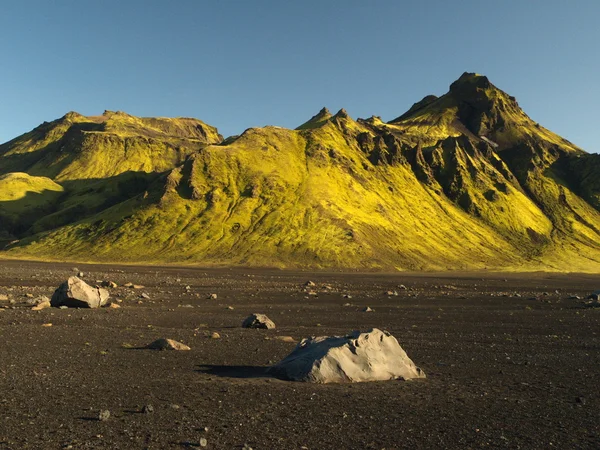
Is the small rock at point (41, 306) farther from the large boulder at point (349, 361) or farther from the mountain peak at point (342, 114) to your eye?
the mountain peak at point (342, 114)

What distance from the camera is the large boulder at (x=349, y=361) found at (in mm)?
15031

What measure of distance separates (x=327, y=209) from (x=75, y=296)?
102622 millimetres

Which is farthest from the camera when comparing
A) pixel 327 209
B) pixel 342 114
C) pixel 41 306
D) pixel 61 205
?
pixel 342 114

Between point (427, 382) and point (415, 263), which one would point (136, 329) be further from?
point (415, 263)

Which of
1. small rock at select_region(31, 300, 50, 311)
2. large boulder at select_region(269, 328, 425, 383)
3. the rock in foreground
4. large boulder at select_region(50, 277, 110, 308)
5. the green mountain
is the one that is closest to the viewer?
large boulder at select_region(269, 328, 425, 383)

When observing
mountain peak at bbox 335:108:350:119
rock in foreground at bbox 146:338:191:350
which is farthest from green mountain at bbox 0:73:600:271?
rock in foreground at bbox 146:338:191:350

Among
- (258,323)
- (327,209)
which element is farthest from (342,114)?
(258,323)

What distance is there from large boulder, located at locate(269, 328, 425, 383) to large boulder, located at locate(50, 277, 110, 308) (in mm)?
20567

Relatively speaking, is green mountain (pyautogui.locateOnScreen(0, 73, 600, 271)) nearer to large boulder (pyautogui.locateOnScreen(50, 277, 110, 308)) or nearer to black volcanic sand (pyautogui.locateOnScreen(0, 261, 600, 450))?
large boulder (pyautogui.locateOnScreen(50, 277, 110, 308))

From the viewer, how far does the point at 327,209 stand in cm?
13150

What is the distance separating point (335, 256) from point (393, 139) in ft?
257

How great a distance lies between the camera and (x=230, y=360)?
18094 millimetres

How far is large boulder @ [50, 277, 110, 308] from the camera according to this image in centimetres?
3162

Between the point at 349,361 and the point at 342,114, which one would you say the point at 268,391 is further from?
the point at 342,114
